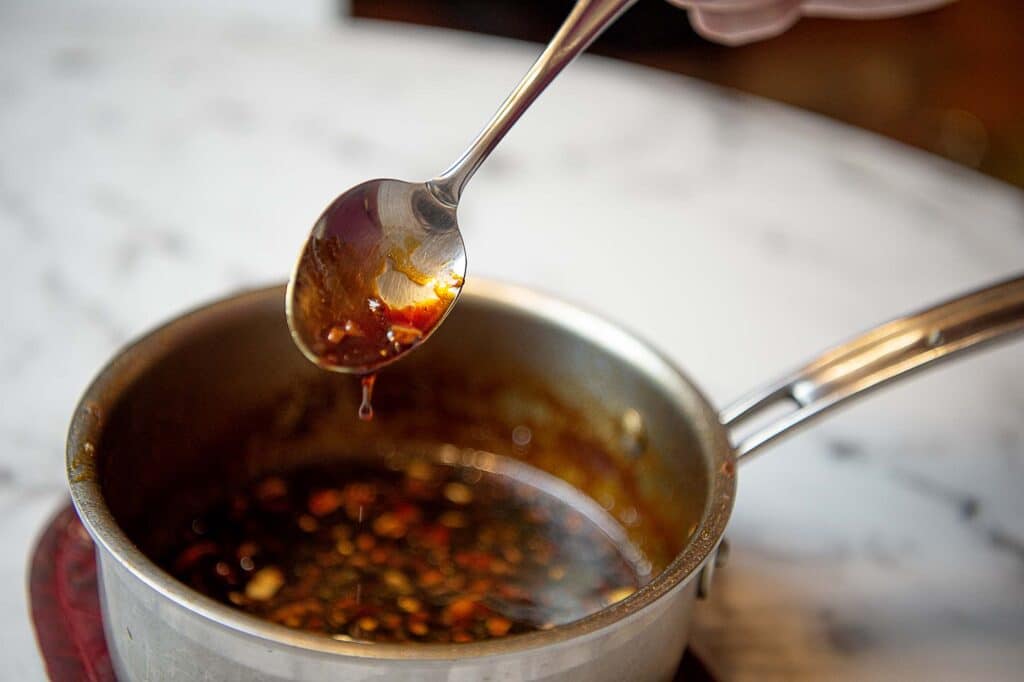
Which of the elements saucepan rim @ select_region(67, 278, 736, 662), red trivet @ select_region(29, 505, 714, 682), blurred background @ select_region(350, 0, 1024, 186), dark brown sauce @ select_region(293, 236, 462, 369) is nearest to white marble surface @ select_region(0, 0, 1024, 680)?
red trivet @ select_region(29, 505, 714, 682)

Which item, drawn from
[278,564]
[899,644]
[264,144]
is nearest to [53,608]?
[278,564]

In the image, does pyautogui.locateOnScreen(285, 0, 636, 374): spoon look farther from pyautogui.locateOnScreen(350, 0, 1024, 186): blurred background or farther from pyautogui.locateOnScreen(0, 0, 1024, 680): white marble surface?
pyautogui.locateOnScreen(350, 0, 1024, 186): blurred background

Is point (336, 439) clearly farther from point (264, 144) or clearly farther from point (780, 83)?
point (780, 83)

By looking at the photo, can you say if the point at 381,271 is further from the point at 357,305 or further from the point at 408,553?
the point at 408,553

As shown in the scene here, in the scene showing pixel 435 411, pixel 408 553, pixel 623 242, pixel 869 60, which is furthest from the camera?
pixel 869 60

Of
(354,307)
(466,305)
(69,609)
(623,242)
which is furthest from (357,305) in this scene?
(623,242)

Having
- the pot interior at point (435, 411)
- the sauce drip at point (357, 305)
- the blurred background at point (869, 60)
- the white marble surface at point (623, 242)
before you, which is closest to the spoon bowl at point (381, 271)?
the sauce drip at point (357, 305)
